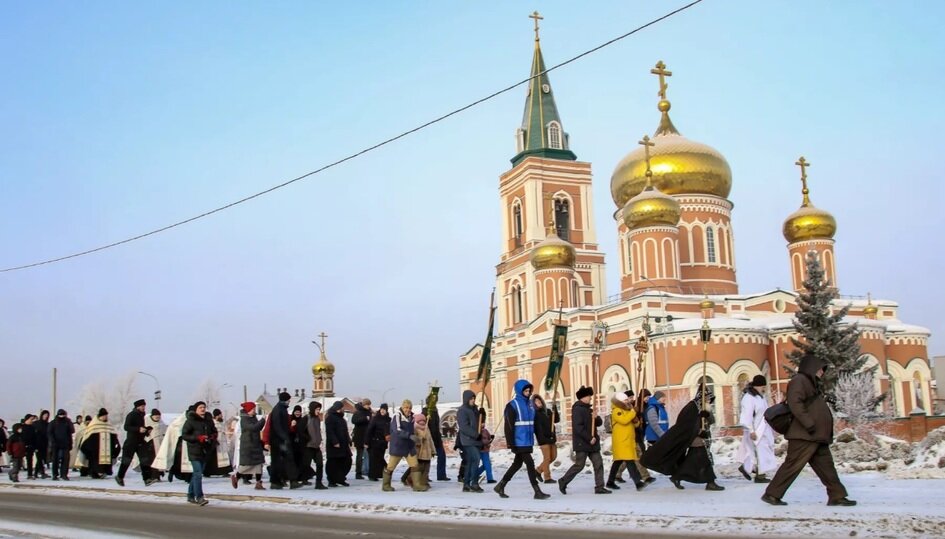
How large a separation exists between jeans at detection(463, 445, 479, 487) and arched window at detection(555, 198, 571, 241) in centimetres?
4490

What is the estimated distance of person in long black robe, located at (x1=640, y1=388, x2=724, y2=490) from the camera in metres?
12.7

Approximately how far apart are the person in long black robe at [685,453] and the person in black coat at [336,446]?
19.6 ft

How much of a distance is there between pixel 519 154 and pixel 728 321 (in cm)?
2350

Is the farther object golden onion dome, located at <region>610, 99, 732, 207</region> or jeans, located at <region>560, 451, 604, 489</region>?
golden onion dome, located at <region>610, 99, 732, 207</region>

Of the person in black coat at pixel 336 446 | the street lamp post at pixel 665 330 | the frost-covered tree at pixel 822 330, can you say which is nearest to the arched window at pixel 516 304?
the street lamp post at pixel 665 330

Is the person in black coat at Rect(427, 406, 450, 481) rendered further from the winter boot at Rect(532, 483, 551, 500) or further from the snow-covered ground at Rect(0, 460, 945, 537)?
the winter boot at Rect(532, 483, 551, 500)

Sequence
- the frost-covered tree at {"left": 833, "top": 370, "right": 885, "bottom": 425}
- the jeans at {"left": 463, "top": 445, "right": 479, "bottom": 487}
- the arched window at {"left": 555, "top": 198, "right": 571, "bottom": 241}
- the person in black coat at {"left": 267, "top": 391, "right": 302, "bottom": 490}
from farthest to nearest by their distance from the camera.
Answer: the arched window at {"left": 555, "top": 198, "right": 571, "bottom": 241} < the frost-covered tree at {"left": 833, "top": 370, "right": 885, "bottom": 425} < the person in black coat at {"left": 267, "top": 391, "right": 302, "bottom": 490} < the jeans at {"left": 463, "top": 445, "right": 479, "bottom": 487}

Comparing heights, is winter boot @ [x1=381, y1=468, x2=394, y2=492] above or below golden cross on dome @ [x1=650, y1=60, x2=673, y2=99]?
below

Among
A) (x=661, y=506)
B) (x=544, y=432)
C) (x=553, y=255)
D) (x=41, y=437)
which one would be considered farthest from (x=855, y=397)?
(x=41, y=437)

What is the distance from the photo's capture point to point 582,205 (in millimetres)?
59656

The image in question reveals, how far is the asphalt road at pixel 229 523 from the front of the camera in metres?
9.72

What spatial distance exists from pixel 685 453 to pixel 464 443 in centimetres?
334

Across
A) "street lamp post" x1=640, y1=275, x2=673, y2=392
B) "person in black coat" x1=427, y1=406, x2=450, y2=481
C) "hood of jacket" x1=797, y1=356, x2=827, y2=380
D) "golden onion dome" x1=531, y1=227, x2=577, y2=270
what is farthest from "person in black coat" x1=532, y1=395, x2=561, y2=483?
"golden onion dome" x1=531, y1=227, x2=577, y2=270

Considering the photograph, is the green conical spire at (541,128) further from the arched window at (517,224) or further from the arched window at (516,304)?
the arched window at (516,304)
